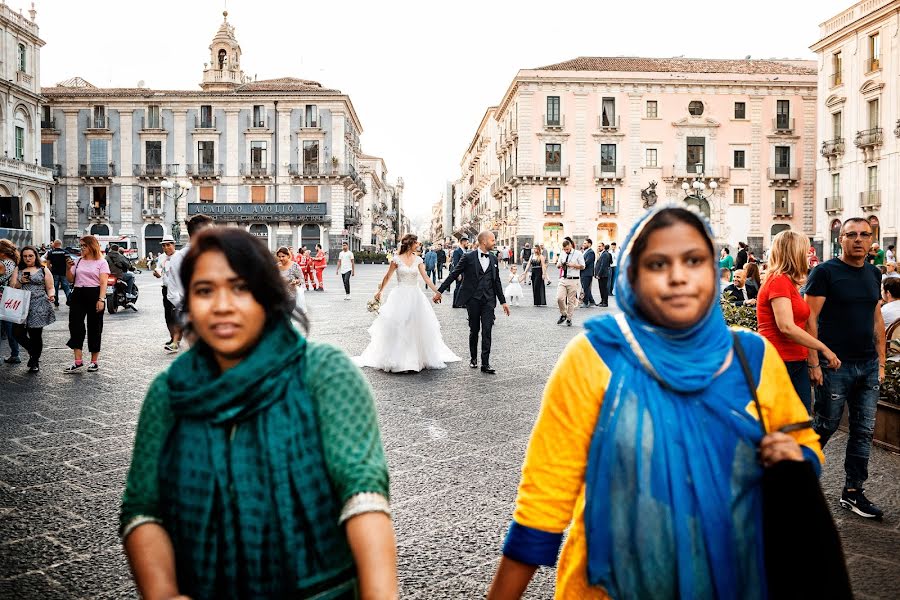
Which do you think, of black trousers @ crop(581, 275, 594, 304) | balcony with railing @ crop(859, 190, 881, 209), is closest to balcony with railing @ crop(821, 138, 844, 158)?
balcony with railing @ crop(859, 190, 881, 209)

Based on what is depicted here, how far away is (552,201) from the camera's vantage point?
47.9m

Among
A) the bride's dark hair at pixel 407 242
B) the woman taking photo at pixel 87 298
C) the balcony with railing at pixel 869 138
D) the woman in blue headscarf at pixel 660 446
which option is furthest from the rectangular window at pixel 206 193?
the woman in blue headscarf at pixel 660 446

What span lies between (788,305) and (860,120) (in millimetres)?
35593

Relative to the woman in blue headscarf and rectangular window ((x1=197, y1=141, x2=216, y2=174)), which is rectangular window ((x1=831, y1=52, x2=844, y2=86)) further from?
the woman in blue headscarf

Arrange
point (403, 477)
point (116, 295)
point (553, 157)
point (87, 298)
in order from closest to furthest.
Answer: point (403, 477) → point (87, 298) → point (116, 295) → point (553, 157)

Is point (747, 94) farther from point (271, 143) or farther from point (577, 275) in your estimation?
point (577, 275)

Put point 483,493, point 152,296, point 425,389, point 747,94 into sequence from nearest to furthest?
1. point 483,493
2. point 425,389
3. point 152,296
4. point 747,94

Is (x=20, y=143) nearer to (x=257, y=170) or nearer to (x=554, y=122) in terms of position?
(x=257, y=170)

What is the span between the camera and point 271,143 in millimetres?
51844

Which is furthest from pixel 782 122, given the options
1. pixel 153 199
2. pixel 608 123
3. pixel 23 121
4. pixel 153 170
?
pixel 23 121

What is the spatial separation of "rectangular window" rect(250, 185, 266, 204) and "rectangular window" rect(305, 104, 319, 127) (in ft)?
18.1

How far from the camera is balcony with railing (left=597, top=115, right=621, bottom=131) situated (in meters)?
47.1

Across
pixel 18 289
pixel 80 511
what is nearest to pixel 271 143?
pixel 18 289

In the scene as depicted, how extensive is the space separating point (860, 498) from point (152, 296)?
20087 millimetres
